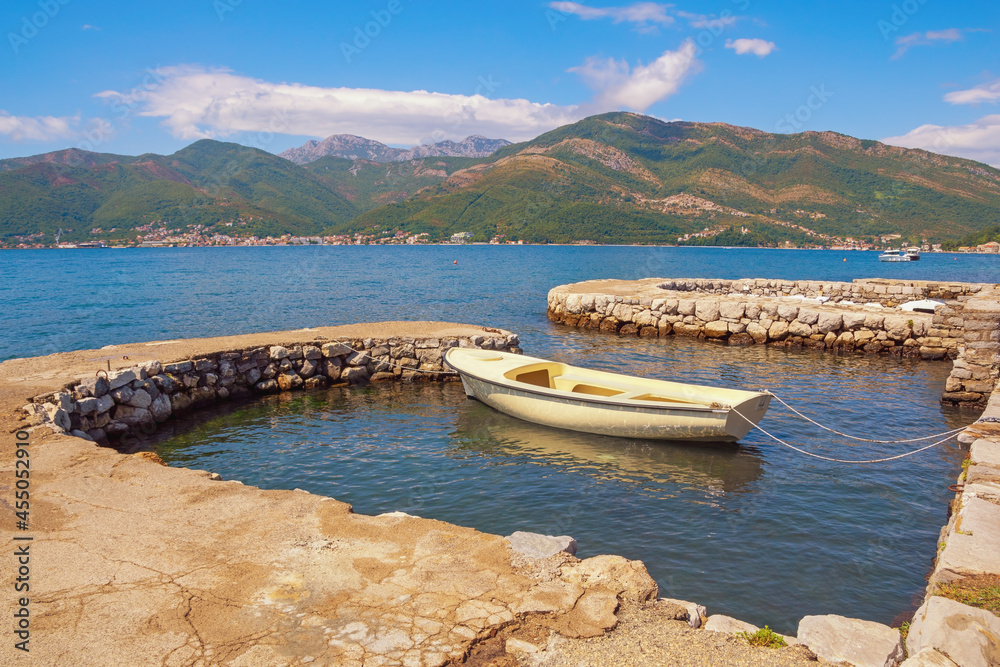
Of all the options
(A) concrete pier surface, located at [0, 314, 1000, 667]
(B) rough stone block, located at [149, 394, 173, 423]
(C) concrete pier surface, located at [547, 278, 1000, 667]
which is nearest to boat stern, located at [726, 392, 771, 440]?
(C) concrete pier surface, located at [547, 278, 1000, 667]

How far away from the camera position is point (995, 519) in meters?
5.70

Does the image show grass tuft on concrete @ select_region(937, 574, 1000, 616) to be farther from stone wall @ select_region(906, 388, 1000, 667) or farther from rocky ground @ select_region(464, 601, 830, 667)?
rocky ground @ select_region(464, 601, 830, 667)

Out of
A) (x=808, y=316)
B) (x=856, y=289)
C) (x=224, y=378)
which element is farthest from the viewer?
(x=856, y=289)

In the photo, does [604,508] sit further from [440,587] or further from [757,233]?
[757,233]

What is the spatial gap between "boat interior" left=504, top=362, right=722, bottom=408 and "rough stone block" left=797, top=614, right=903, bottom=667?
6.83 m

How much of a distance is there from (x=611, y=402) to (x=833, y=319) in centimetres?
1476

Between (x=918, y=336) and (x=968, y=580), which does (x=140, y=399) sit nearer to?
(x=968, y=580)

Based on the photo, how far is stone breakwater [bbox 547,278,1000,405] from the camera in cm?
1395

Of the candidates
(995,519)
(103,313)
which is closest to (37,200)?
(103,313)

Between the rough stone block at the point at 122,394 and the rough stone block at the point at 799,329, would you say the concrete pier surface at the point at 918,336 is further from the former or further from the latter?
the rough stone block at the point at 122,394

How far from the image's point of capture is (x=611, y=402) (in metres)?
11.4

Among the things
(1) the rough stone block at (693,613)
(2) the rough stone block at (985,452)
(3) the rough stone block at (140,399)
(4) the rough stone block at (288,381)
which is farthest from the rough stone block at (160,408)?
(2) the rough stone block at (985,452)

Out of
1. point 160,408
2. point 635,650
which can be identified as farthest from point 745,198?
point 635,650

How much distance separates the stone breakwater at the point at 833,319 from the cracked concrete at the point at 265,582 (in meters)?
13.7
